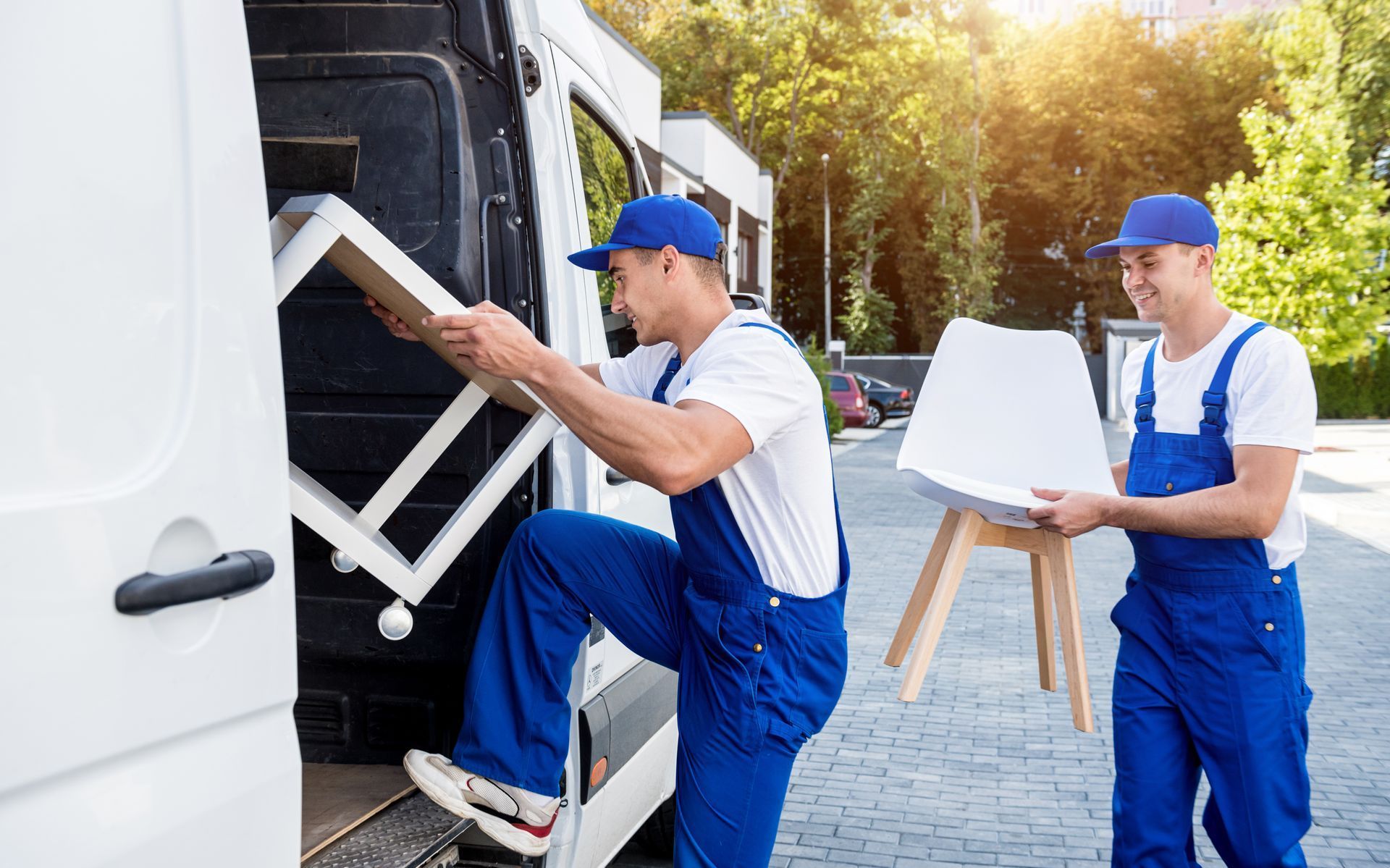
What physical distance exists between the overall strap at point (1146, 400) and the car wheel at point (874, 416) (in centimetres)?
2855

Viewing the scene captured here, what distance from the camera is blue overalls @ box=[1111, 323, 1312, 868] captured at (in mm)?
2922

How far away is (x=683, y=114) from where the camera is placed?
1071 inches

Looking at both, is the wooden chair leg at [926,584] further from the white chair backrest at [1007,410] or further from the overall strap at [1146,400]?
the overall strap at [1146,400]

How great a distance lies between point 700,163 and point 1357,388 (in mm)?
19907

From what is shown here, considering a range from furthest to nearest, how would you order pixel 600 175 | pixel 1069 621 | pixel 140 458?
pixel 600 175 → pixel 1069 621 → pixel 140 458

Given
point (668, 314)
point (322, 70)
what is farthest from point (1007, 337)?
point (322, 70)

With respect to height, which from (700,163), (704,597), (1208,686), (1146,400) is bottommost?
(1208,686)

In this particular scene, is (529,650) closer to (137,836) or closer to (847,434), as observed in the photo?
(137,836)

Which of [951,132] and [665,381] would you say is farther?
[951,132]

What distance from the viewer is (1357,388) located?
114ft

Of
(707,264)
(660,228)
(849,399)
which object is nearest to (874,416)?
(849,399)

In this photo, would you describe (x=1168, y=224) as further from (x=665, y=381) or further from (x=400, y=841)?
(x=400, y=841)

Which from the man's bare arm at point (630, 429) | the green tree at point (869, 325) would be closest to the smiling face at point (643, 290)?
the man's bare arm at point (630, 429)

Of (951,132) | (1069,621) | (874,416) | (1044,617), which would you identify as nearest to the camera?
(1069,621)
